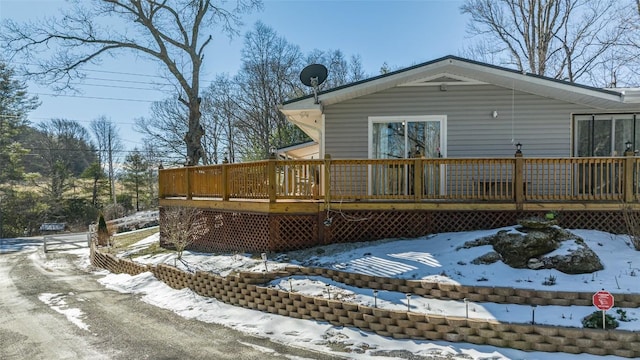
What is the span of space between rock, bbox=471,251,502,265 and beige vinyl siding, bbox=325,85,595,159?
3706 millimetres

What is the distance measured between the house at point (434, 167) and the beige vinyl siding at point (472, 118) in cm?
2

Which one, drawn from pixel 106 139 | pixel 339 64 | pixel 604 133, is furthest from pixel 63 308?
pixel 106 139

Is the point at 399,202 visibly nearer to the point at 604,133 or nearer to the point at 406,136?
the point at 406,136

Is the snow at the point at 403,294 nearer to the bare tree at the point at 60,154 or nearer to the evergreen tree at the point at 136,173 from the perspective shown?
the bare tree at the point at 60,154

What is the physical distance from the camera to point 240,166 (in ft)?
29.5

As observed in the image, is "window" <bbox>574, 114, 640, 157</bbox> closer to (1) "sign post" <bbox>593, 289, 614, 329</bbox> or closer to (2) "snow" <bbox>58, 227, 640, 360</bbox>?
(2) "snow" <bbox>58, 227, 640, 360</bbox>

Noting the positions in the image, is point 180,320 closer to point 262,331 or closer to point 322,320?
point 262,331

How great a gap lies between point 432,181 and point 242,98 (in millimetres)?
25259

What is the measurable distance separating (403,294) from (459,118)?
5.33 metres

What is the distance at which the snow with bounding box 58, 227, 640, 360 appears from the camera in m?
4.75

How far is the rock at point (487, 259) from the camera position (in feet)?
20.4

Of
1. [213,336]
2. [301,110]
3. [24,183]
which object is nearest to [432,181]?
[301,110]

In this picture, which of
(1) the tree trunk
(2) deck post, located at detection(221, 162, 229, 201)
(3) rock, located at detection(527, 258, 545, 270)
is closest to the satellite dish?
(2) deck post, located at detection(221, 162, 229, 201)

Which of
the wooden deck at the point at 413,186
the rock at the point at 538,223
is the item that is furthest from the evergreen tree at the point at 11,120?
the rock at the point at 538,223
